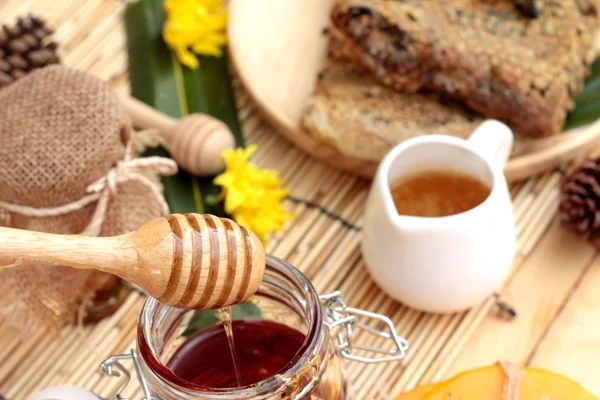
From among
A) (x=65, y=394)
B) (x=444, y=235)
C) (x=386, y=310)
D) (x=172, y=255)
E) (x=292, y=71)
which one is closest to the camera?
(x=172, y=255)

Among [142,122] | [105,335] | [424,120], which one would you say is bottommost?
[105,335]

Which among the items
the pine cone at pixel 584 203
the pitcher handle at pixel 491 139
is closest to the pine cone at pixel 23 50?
the pitcher handle at pixel 491 139

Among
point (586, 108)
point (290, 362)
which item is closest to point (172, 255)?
point (290, 362)

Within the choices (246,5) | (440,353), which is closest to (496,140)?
(440,353)

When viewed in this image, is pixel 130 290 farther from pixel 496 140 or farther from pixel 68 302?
pixel 496 140

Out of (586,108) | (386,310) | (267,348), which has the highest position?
(586,108)

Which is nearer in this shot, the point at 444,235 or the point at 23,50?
the point at 444,235

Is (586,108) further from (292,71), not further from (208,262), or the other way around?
(208,262)
